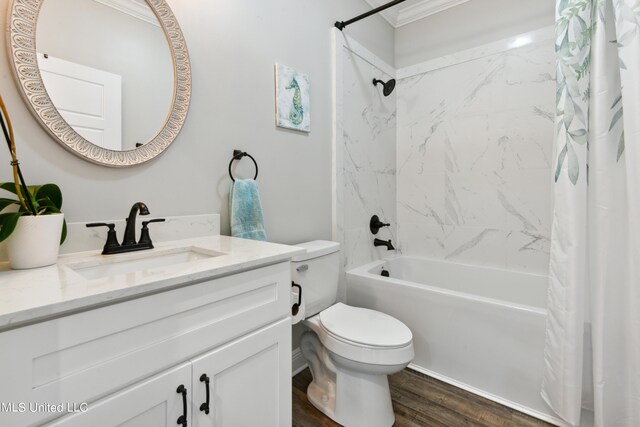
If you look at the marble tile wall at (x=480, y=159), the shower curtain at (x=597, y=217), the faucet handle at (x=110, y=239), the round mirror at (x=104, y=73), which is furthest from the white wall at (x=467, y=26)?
the faucet handle at (x=110, y=239)

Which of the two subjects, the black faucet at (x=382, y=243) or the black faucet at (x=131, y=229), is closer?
the black faucet at (x=131, y=229)

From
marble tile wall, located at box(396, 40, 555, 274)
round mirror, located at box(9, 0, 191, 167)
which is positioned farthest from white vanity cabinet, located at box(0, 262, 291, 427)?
marble tile wall, located at box(396, 40, 555, 274)

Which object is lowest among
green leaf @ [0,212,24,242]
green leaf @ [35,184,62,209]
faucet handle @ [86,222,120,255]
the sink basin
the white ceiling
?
the sink basin

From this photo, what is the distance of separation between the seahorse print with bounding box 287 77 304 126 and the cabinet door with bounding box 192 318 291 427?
45.8 inches

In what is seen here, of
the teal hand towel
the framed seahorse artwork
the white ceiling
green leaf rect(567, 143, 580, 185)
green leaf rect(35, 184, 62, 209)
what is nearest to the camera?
green leaf rect(35, 184, 62, 209)

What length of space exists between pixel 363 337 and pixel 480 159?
1.70 meters

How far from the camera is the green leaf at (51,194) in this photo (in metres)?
0.88

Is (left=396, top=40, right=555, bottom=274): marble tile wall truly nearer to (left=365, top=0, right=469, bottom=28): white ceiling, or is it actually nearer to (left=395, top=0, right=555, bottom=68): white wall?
(left=395, top=0, right=555, bottom=68): white wall

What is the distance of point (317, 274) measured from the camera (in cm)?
156

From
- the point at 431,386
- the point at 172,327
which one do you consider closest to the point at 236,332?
the point at 172,327

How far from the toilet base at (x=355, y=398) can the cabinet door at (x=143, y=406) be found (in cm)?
80

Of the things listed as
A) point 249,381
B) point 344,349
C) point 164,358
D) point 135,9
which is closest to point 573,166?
point 344,349

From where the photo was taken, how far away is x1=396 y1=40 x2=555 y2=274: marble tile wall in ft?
6.68

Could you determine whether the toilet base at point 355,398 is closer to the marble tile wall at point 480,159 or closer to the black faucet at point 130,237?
the black faucet at point 130,237
